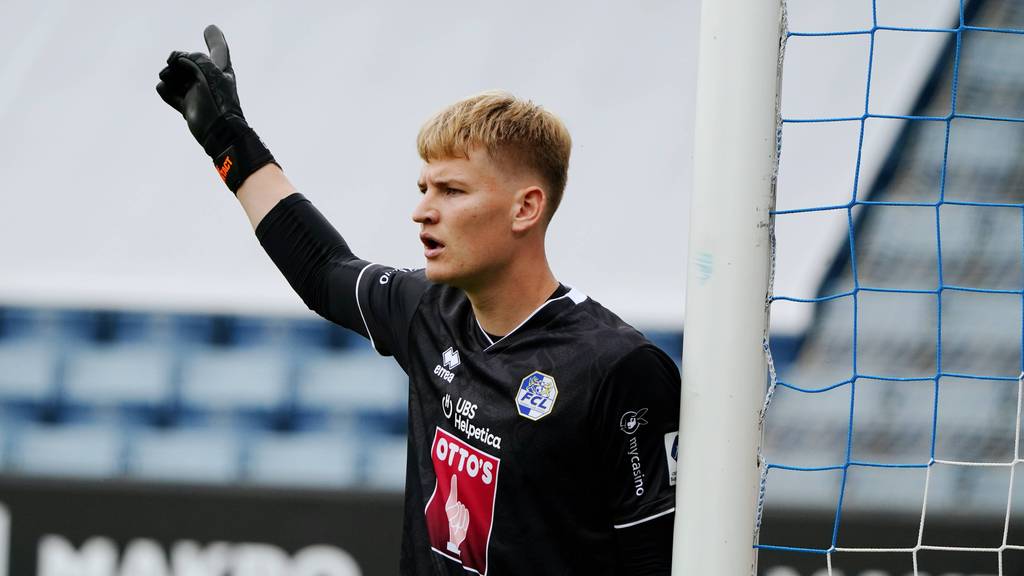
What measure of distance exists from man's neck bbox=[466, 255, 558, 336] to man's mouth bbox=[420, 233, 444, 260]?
0.27ft

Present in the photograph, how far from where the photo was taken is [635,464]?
1.33m

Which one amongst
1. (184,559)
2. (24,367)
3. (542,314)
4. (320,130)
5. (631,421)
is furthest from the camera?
(320,130)

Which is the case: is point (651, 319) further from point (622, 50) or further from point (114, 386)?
point (114, 386)

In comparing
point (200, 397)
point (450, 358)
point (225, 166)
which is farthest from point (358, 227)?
point (450, 358)

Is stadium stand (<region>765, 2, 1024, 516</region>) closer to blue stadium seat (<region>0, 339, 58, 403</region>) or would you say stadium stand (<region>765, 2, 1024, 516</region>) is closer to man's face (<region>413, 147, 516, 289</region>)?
blue stadium seat (<region>0, 339, 58, 403</region>)

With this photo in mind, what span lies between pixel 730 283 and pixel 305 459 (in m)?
2.44

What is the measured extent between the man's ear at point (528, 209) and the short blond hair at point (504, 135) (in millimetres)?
28

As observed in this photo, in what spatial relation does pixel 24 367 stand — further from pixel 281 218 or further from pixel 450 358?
pixel 450 358

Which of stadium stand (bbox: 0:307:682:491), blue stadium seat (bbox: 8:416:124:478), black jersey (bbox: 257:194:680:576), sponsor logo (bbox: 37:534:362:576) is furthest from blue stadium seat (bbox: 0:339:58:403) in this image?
black jersey (bbox: 257:194:680:576)

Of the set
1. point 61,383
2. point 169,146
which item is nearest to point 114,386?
point 61,383

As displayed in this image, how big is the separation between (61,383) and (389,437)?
1.00m

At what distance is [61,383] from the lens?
11.7 ft

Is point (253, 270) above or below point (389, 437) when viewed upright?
above

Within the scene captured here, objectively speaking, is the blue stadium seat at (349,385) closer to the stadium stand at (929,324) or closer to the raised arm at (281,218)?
the stadium stand at (929,324)
